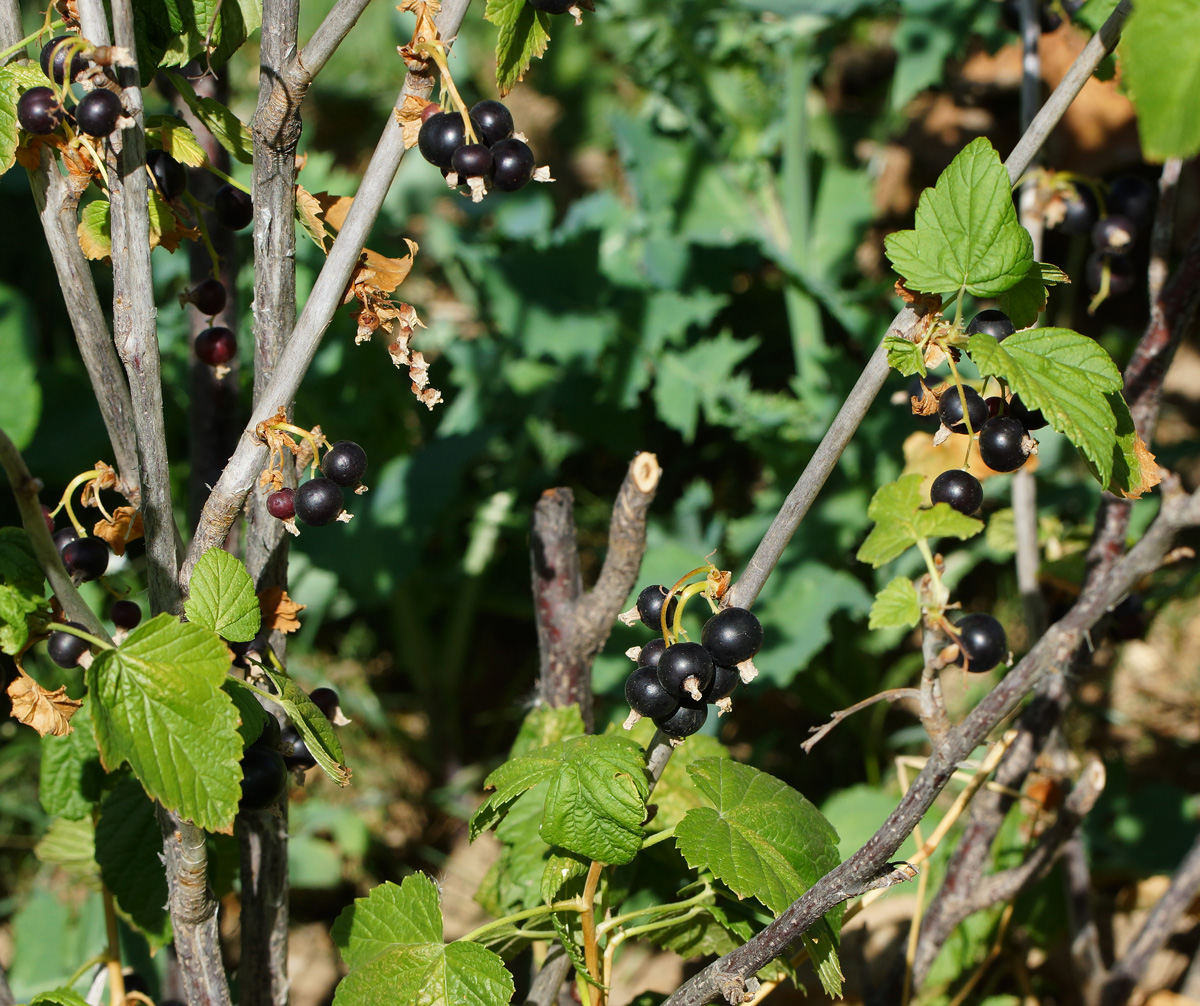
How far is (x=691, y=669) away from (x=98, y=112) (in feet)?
2.26

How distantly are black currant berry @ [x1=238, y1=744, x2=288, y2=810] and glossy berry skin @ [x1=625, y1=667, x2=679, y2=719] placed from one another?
1.22ft

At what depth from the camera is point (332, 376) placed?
268cm

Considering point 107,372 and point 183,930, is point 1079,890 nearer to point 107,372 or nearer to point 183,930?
point 183,930

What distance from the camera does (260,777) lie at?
1018 mm

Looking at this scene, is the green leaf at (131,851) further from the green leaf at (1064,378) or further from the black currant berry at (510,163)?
the green leaf at (1064,378)

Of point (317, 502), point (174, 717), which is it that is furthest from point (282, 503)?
point (174, 717)

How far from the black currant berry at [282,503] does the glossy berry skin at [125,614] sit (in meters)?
0.24

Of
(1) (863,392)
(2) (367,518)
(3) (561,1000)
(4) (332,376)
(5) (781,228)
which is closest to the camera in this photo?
(1) (863,392)

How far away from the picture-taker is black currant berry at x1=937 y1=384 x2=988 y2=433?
96 centimetres

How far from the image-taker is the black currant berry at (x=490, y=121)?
3.19ft

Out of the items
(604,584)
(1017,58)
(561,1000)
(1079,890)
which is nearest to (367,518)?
(604,584)

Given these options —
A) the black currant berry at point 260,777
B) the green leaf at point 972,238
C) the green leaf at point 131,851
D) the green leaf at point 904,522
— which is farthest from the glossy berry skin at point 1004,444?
the green leaf at point 131,851

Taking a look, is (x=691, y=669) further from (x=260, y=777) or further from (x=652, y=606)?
(x=260, y=777)

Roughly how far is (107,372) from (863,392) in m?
0.72
